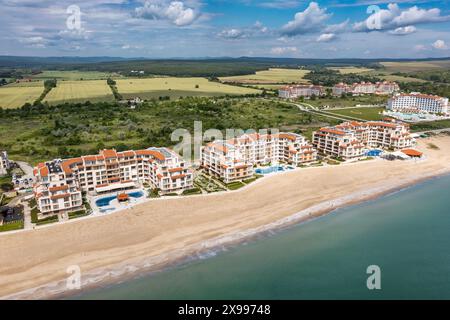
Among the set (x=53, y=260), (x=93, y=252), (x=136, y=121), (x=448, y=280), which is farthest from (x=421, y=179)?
(x=136, y=121)

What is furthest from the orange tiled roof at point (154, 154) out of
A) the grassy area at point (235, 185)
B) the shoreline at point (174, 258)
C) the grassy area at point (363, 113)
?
the grassy area at point (363, 113)

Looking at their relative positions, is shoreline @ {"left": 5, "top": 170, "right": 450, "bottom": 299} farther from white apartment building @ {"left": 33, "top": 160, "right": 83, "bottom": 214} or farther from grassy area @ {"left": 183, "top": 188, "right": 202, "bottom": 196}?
white apartment building @ {"left": 33, "top": 160, "right": 83, "bottom": 214}

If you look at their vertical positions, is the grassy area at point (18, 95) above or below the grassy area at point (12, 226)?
above

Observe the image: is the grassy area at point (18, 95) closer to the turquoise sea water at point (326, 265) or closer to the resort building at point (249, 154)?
the resort building at point (249, 154)

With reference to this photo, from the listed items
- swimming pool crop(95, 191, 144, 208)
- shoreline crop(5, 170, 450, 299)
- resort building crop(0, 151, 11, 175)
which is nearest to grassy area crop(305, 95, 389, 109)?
shoreline crop(5, 170, 450, 299)
